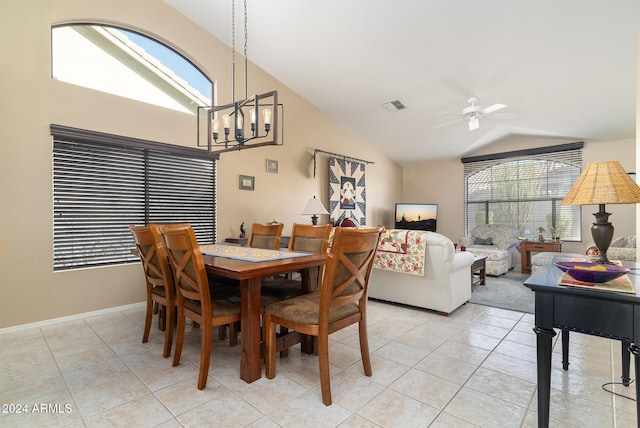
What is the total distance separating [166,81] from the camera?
13.5 ft

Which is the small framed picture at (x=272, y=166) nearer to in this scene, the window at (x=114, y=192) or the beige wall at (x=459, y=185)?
the window at (x=114, y=192)

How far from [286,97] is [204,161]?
6.17 ft

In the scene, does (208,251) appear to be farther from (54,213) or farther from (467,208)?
(467,208)

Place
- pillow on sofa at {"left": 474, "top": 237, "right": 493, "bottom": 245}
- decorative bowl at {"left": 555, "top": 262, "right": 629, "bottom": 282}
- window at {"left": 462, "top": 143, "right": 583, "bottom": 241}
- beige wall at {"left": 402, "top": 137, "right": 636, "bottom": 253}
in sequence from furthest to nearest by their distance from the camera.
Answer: pillow on sofa at {"left": 474, "top": 237, "right": 493, "bottom": 245} → window at {"left": 462, "top": 143, "right": 583, "bottom": 241} → beige wall at {"left": 402, "top": 137, "right": 636, "bottom": 253} → decorative bowl at {"left": 555, "top": 262, "right": 629, "bottom": 282}

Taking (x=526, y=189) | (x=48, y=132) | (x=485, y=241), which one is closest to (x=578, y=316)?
(x=48, y=132)

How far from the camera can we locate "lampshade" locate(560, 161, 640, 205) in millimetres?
1523

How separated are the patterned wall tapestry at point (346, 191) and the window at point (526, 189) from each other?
8.39 ft

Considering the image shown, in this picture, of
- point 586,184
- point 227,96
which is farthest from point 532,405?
point 227,96

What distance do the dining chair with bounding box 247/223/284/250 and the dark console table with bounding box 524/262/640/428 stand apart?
7.31 feet

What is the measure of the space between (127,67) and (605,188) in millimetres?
4646

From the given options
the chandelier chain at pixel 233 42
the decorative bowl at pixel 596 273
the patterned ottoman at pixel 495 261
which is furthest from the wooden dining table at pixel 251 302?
the patterned ottoman at pixel 495 261

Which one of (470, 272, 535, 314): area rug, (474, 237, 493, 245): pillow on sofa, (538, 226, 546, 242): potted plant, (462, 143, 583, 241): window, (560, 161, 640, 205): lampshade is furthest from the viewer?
(474, 237, 493, 245): pillow on sofa

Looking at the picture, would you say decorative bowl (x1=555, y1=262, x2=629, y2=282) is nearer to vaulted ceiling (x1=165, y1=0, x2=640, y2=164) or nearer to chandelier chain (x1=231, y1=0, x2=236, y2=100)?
vaulted ceiling (x1=165, y1=0, x2=640, y2=164)

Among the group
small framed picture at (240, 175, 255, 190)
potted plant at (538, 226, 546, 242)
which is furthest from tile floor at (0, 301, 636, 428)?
potted plant at (538, 226, 546, 242)
